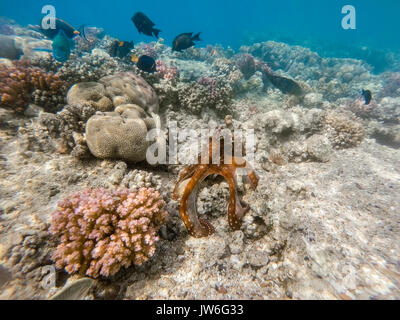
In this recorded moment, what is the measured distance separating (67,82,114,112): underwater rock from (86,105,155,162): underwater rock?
0.91 meters

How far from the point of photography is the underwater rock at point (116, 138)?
131 inches

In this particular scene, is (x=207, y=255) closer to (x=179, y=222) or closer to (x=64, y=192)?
(x=179, y=222)

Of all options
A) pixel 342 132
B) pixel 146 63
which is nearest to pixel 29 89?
pixel 146 63

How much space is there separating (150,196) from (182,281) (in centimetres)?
120

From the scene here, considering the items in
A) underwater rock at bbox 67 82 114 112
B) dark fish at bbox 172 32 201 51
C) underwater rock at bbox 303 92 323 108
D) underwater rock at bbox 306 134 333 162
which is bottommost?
underwater rock at bbox 306 134 333 162

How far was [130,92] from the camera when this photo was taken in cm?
486

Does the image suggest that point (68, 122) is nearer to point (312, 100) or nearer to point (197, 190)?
point (197, 190)

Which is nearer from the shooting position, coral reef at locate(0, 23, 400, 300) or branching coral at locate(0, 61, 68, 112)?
coral reef at locate(0, 23, 400, 300)

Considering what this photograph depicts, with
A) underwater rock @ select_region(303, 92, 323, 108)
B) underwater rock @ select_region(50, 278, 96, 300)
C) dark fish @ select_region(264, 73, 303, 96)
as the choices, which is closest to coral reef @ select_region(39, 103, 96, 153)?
underwater rock @ select_region(50, 278, 96, 300)

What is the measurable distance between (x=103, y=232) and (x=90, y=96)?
11.5 ft

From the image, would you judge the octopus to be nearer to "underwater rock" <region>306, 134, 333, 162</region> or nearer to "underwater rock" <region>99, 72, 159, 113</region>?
"underwater rock" <region>306, 134, 333, 162</region>

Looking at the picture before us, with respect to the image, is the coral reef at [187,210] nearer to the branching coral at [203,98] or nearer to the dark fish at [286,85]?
the branching coral at [203,98]

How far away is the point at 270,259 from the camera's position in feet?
8.68

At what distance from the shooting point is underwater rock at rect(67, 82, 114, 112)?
4.29m
